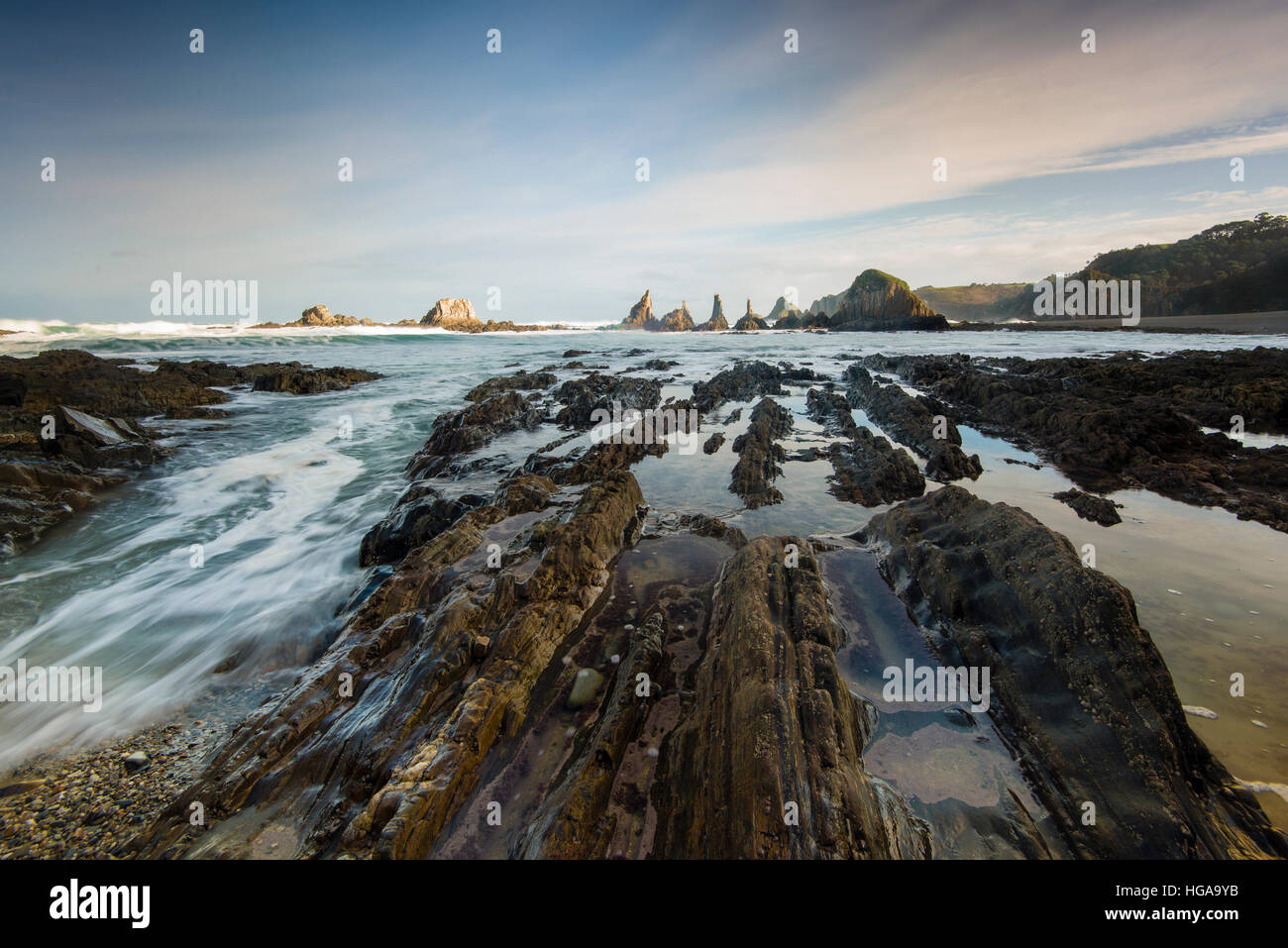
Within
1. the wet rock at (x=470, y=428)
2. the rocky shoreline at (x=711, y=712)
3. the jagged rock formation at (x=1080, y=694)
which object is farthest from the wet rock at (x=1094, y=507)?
the wet rock at (x=470, y=428)

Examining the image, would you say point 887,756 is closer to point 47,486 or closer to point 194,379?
point 47,486

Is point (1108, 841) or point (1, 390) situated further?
point (1, 390)

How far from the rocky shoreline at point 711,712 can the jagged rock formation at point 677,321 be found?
153 metres

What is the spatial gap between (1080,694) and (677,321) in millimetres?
158897

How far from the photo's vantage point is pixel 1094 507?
7.44 metres

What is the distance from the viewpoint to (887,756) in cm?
363

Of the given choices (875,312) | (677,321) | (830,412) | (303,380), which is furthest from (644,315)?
(830,412)

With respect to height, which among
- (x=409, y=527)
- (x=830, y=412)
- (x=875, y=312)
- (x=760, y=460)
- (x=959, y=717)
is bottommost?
(x=959, y=717)

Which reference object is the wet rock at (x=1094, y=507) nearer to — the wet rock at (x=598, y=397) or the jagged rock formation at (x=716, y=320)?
the wet rock at (x=598, y=397)

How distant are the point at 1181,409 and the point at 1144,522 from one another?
33.6 feet

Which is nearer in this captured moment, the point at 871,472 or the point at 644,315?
the point at 871,472

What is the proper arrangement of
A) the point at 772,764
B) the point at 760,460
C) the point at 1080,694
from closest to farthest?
the point at 772,764 < the point at 1080,694 < the point at 760,460

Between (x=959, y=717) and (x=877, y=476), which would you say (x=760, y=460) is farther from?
(x=959, y=717)
